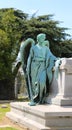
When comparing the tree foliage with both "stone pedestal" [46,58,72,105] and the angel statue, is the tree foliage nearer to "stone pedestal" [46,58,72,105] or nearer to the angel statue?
the angel statue

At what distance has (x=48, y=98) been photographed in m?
11.5

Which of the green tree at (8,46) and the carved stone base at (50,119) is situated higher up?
the carved stone base at (50,119)

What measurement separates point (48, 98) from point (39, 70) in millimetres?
905

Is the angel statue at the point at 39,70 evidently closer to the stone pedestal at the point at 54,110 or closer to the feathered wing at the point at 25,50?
the feathered wing at the point at 25,50

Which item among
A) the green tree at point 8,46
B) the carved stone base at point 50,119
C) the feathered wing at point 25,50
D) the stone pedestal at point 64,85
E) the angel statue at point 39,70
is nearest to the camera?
the carved stone base at point 50,119

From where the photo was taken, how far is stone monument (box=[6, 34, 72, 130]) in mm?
9266

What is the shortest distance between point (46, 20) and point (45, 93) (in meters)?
24.4

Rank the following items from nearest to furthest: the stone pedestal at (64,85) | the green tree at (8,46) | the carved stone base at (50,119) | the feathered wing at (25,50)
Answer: the carved stone base at (50,119)
the stone pedestal at (64,85)
the feathered wing at (25,50)
the green tree at (8,46)

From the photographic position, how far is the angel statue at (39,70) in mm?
11461

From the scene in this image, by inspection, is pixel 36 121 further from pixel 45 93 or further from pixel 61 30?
pixel 61 30

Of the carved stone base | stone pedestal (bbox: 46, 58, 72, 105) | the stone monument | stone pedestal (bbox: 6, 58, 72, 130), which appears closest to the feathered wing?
the stone monument

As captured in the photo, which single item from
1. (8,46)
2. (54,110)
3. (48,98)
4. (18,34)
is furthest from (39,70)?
(18,34)

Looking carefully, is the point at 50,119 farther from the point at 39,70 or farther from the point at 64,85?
the point at 39,70

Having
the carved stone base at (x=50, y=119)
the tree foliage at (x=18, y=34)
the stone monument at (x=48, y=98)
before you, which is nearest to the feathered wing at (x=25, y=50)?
the stone monument at (x=48, y=98)
